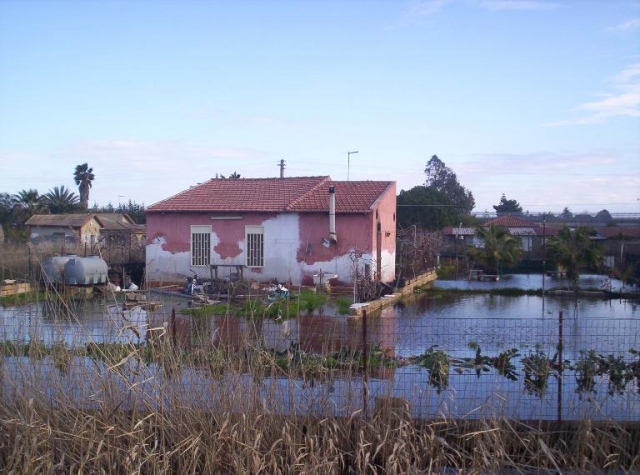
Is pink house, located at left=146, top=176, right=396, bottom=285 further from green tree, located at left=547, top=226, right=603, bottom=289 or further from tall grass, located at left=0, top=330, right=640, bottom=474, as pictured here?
tall grass, located at left=0, top=330, right=640, bottom=474

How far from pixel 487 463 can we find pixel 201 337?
2.47 meters

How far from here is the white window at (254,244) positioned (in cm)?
2408

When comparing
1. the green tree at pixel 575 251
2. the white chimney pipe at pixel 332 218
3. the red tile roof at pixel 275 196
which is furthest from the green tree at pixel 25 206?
the green tree at pixel 575 251

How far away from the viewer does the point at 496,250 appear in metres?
27.4

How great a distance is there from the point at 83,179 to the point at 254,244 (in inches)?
1408

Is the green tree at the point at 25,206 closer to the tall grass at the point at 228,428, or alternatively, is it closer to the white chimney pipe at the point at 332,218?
the white chimney pipe at the point at 332,218

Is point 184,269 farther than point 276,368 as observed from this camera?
Yes

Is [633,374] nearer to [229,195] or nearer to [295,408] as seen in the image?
[295,408]

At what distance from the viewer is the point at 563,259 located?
24281 mm

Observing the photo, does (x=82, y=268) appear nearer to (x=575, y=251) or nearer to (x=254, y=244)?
(x=254, y=244)

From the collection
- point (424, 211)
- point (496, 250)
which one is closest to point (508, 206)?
point (424, 211)

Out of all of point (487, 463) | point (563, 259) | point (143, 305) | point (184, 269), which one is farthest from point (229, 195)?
point (487, 463)

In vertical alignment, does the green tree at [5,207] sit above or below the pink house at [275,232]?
above

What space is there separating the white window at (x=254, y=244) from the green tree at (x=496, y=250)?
9337mm
